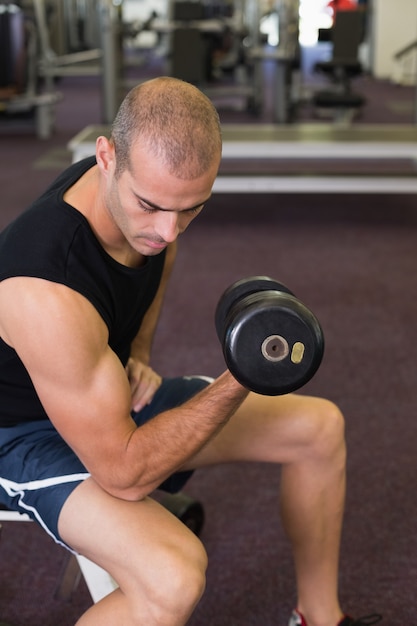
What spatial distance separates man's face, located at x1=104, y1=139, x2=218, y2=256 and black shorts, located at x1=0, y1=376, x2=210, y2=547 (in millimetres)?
326

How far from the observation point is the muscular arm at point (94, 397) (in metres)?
1.09

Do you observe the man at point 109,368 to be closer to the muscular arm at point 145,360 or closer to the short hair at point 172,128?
the short hair at point 172,128

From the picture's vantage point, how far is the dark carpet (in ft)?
5.27

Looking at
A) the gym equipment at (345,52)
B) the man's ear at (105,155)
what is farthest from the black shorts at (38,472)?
the gym equipment at (345,52)

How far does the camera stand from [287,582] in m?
1.63

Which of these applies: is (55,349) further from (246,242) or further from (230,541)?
(246,242)

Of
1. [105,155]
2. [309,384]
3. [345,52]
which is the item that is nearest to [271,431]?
[105,155]

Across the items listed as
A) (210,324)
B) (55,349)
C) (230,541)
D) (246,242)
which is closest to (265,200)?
(246,242)

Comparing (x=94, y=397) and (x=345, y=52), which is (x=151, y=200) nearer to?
(x=94, y=397)

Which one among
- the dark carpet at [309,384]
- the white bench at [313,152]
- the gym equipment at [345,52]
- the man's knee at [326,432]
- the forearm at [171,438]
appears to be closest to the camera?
the forearm at [171,438]

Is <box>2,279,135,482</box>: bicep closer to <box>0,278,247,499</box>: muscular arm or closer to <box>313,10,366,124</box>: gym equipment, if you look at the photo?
<box>0,278,247,499</box>: muscular arm

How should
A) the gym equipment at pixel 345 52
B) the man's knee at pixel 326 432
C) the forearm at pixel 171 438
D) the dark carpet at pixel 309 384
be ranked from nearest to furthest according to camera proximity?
1. the forearm at pixel 171 438
2. the man's knee at pixel 326 432
3. the dark carpet at pixel 309 384
4. the gym equipment at pixel 345 52

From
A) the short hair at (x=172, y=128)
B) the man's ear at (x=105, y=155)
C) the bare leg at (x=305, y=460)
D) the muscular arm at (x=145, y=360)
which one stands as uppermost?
the short hair at (x=172, y=128)

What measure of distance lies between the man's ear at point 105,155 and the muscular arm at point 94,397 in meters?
0.18
